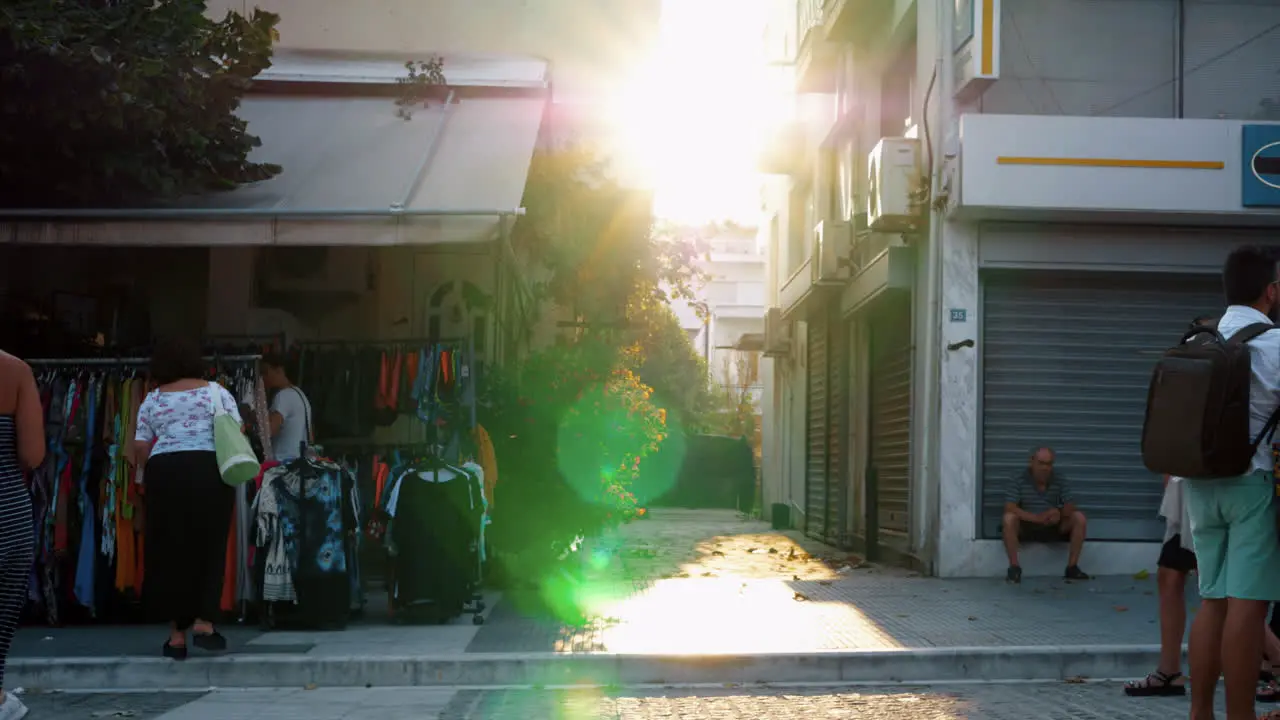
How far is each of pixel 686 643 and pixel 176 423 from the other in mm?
3270

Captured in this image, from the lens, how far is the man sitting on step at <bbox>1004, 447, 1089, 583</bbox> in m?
12.9

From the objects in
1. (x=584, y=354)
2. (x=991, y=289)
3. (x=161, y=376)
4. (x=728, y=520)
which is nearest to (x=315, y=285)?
(x=584, y=354)

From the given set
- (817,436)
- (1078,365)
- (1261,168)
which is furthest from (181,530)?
(817,436)

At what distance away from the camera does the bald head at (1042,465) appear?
13.1 m

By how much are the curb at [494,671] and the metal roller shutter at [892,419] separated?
279 inches

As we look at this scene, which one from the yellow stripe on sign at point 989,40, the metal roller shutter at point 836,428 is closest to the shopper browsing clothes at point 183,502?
the yellow stripe on sign at point 989,40

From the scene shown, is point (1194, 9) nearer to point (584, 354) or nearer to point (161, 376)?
point (584, 354)

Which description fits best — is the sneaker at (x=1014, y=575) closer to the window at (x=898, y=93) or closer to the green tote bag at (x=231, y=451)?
the window at (x=898, y=93)

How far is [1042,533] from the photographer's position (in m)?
13.0

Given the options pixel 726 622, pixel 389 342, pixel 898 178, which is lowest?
pixel 726 622

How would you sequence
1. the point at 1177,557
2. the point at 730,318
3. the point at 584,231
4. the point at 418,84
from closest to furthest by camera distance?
the point at 1177,557
the point at 418,84
the point at 584,231
the point at 730,318

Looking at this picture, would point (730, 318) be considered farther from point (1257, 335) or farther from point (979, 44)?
point (1257, 335)

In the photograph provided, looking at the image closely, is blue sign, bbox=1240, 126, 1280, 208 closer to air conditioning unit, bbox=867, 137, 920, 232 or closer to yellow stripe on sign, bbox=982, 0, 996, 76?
yellow stripe on sign, bbox=982, 0, 996, 76

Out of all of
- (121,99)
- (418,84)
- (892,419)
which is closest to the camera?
(121,99)
